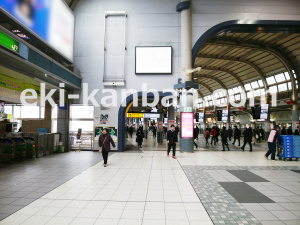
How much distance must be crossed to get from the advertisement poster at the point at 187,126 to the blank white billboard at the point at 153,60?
9.46 feet

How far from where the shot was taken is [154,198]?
15.3 ft

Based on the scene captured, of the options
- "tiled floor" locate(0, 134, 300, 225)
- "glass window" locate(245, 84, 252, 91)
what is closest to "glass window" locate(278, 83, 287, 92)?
"glass window" locate(245, 84, 252, 91)

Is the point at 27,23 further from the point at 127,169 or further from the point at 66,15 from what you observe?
the point at 127,169

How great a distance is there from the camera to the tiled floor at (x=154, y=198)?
12.0 ft

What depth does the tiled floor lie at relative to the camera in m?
3.65

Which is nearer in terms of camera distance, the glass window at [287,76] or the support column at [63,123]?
the support column at [63,123]

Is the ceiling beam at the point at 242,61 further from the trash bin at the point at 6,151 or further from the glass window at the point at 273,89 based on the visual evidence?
the trash bin at the point at 6,151

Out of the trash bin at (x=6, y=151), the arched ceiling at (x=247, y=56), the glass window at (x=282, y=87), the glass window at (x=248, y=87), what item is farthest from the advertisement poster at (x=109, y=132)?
the glass window at (x=248, y=87)

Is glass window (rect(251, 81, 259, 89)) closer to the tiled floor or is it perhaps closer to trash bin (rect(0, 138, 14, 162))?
the tiled floor

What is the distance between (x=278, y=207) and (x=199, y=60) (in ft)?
86.2

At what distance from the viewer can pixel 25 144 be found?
9.62m

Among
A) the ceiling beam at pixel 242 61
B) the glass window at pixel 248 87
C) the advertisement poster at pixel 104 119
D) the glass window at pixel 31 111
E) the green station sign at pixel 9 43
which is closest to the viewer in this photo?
the green station sign at pixel 9 43

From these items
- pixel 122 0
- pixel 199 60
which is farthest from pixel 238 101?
pixel 122 0

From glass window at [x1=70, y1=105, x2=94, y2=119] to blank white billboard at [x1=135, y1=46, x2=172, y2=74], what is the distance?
3686 millimetres
